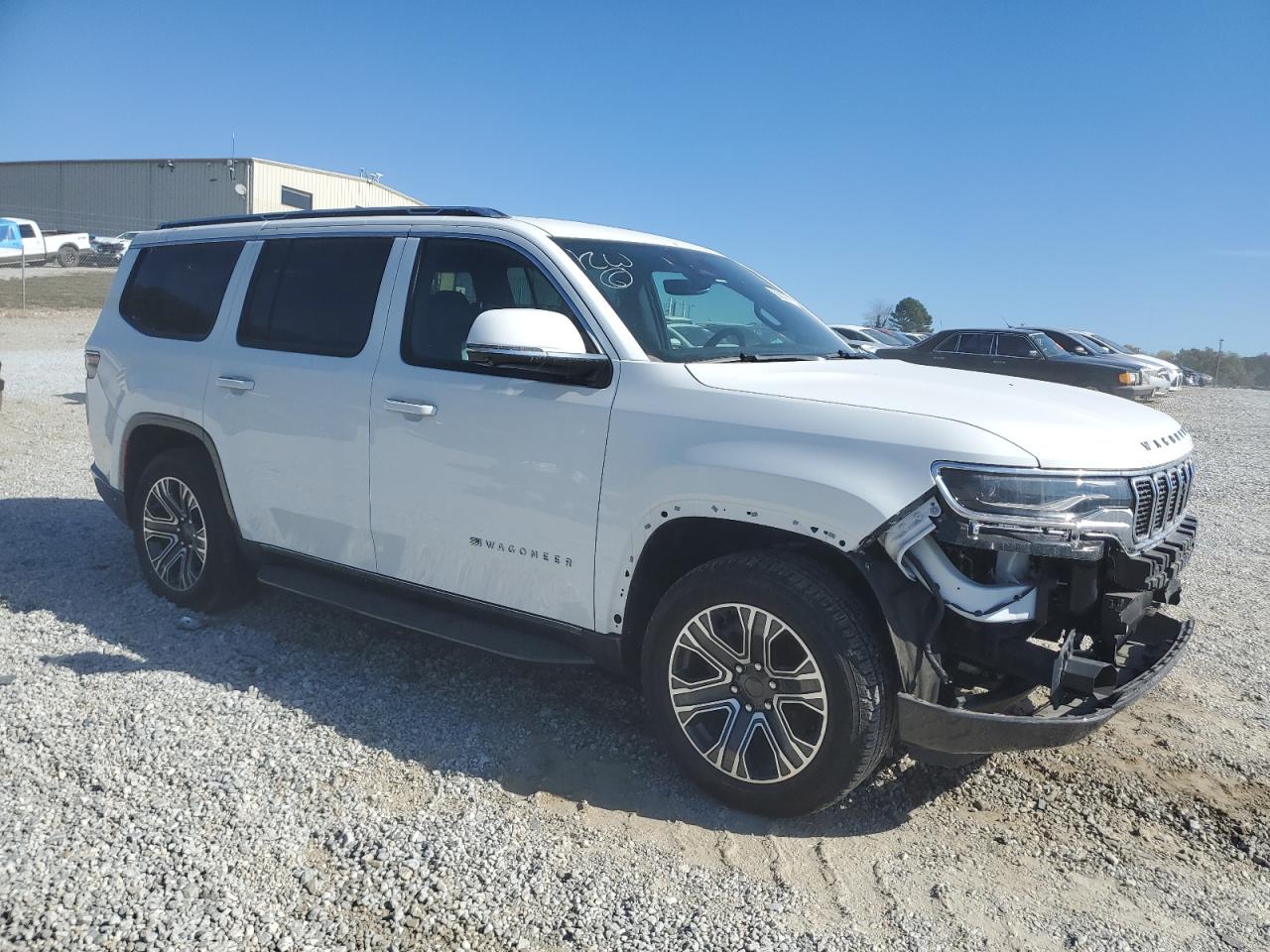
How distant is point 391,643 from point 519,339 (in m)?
2.23

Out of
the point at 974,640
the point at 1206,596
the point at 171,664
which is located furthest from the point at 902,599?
the point at 1206,596

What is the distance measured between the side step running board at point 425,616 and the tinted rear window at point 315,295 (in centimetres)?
109

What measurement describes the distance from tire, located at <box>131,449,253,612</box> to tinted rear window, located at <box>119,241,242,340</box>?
0.70 m

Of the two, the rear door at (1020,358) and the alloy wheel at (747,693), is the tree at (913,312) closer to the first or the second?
the rear door at (1020,358)

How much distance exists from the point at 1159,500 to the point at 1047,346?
17.2 m

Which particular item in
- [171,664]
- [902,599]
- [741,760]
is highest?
[902,599]

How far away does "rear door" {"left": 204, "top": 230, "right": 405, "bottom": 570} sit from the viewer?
14.5ft

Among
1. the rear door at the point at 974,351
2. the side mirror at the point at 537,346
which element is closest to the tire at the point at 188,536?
the side mirror at the point at 537,346

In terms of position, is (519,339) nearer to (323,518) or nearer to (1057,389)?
(323,518)

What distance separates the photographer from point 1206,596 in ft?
20.6

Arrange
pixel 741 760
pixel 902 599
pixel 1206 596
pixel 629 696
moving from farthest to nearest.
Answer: pixel 1206 596
pixel 629 696
pixel 741 760
pixel 902 599

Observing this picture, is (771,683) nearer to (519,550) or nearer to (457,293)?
(519,550)

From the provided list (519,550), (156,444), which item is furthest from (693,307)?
(156,444)

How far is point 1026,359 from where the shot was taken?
1880cm
